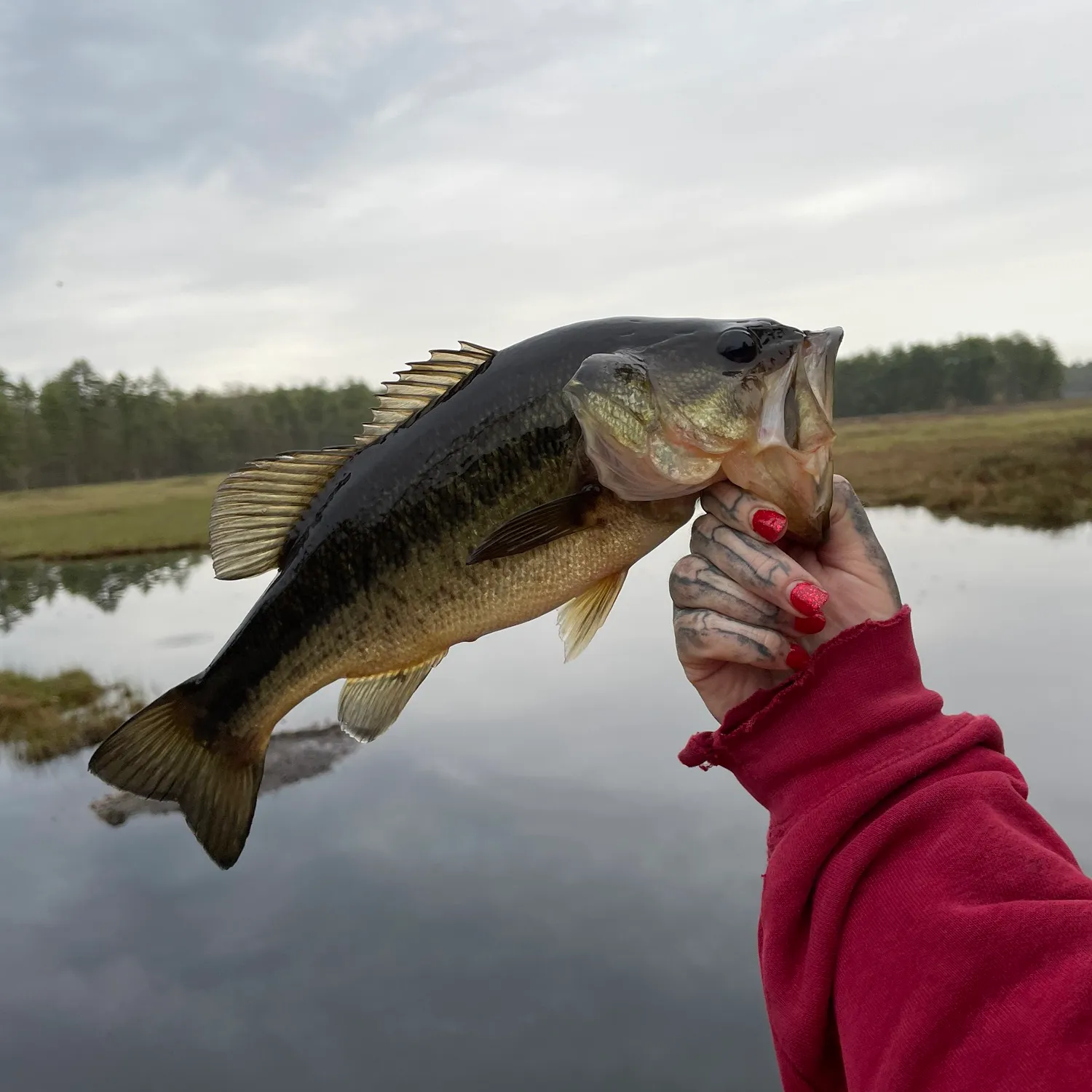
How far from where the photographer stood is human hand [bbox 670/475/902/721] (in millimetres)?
1862

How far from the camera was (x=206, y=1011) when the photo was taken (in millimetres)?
11031

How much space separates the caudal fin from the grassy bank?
93.2 ft

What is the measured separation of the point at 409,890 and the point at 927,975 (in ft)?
41.7

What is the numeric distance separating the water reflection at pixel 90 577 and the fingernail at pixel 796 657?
34.7 meters

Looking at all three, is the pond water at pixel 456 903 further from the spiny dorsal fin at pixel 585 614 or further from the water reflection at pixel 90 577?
the water reflection at pixel 90 577

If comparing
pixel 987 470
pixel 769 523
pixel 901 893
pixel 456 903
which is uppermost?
pixel 769 523

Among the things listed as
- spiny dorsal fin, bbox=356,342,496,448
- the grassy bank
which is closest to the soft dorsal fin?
spiny dorsal fin, bbox=356,342,496,448

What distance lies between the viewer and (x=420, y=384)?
2518mm

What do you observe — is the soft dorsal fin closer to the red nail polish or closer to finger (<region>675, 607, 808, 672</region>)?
finger (<region>675, 607, 808, 672</region>)

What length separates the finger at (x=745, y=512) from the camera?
1917mm

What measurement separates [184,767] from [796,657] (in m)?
1.85

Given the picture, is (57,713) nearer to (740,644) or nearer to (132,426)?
(740,644)

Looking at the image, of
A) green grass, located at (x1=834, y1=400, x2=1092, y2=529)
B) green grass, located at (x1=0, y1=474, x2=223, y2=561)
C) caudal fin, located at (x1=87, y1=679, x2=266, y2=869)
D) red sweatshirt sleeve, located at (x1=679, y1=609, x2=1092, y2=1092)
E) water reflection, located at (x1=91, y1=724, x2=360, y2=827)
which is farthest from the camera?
green grass, located at (x1=0, y1=474, x2=223, y2=561)

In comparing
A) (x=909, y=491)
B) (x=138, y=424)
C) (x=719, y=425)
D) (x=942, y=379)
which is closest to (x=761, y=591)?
(x=719, y=425)
